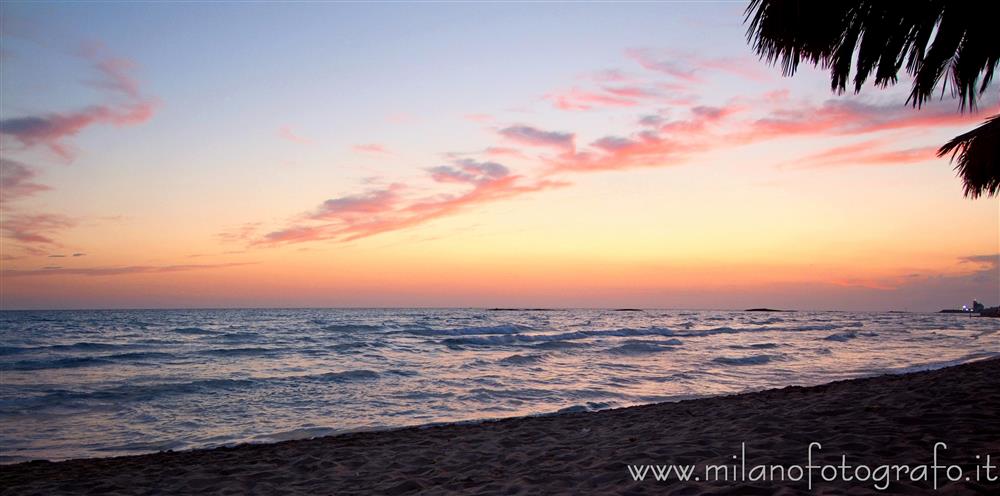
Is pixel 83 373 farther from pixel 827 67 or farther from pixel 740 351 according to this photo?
pixel 740 351

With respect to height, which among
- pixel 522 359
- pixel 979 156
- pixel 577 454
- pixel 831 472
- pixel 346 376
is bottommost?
pixel 522 359

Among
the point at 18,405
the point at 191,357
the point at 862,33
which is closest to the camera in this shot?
the point at 862,33

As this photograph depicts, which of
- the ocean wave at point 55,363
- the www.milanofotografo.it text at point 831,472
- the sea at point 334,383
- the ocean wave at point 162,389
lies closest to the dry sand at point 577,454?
the www.milanofotografo.it text at point 831,472

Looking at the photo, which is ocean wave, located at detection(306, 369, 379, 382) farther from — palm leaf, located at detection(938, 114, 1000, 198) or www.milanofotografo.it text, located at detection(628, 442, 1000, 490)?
palm leaf, located at detection(938, 114, 1000, 198)

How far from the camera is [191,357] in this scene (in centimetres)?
2586

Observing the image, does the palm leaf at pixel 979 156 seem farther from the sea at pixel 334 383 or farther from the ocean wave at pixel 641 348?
the ocean wave at pixel 641 348

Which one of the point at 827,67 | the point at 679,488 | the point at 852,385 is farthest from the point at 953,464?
the point at 852,385

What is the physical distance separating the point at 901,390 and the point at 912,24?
327 inches

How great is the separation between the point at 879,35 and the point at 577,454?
16.9 ft

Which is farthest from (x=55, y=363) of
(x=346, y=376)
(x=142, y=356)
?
(x=346, y=376)

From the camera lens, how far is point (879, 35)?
455 centimetres

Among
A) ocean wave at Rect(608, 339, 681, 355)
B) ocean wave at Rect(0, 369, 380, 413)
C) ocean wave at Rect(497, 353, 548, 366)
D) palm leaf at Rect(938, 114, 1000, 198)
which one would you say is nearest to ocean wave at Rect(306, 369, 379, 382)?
ocean wave at Rect(0, 369, 380, 413)

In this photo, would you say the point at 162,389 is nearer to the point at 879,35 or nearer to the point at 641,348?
the point at 879,35

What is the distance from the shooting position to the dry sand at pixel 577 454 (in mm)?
5543
